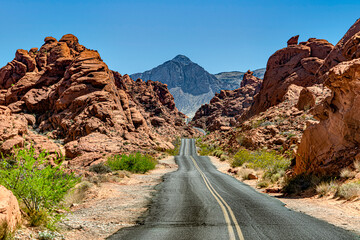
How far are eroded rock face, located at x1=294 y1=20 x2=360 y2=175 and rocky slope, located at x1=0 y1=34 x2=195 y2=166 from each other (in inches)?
886

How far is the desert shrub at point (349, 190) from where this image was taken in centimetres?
1001

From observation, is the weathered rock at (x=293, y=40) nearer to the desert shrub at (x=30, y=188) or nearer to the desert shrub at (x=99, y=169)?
the desert shrub at (x=99, y=169)

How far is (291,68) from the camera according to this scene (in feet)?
184

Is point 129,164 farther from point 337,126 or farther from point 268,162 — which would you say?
point 337,126

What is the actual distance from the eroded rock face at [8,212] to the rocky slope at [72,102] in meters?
23.4

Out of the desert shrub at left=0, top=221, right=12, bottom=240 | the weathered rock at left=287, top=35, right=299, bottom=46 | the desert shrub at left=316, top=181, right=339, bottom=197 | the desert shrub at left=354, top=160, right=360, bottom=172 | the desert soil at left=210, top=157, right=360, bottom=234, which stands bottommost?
the desert soil at left=210, top=157, right=360, bottom=234

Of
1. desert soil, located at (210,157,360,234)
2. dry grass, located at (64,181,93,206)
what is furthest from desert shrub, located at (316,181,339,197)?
dry grass, located at (64,181,93,206)

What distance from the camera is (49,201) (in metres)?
7.30

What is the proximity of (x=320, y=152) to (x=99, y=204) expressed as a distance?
11680 mm

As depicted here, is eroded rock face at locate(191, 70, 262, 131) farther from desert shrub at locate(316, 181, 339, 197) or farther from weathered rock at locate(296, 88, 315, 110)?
desert shrub at locate(316, 181, 339, 197)

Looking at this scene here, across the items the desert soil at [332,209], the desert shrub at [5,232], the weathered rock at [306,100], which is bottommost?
the desert soil at [332,209]

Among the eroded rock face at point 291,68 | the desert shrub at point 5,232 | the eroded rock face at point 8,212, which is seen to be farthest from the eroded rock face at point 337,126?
the eroded rock face at point 291,68

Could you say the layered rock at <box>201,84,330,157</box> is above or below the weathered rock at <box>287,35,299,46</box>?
below

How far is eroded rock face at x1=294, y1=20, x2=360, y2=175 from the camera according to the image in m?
12.3
